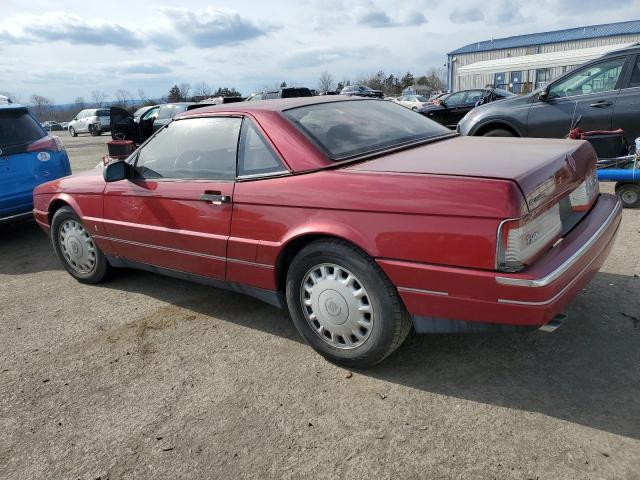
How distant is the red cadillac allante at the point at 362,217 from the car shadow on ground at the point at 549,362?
0.36m

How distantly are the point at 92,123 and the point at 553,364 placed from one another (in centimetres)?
3400

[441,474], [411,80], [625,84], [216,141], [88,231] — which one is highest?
[411,80]

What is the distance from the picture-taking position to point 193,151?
3564mm

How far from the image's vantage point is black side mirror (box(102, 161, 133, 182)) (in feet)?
12.3

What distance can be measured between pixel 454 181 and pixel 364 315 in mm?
889

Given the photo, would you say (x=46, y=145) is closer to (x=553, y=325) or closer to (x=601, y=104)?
(x=553, y=325)

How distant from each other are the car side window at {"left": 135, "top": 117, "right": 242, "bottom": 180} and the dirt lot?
42.6 inches

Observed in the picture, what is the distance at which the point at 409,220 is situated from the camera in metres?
2.41

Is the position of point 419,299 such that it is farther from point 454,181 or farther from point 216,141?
point 216,141

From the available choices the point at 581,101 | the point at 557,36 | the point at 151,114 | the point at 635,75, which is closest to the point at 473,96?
the point at 151,114

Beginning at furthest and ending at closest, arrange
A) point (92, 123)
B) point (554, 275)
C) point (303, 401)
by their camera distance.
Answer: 1. point (92, 123)
2. point (303, 401)
3. point (554, 275)

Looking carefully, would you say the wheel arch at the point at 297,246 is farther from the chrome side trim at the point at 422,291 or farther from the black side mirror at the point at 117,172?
the black side mirror at the point at 117,172

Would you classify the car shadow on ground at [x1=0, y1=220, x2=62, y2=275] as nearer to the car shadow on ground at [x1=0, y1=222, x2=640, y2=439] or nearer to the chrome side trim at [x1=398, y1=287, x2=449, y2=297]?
the car shadow on ground at [x1=0, y1=222, x2=640, y2=439]

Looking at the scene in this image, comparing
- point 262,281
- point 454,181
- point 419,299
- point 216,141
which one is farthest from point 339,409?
point 216,141
